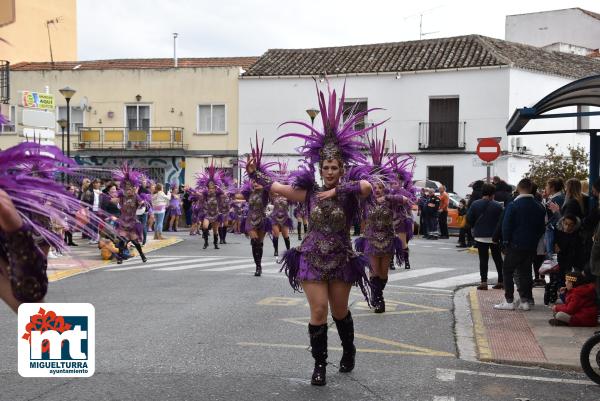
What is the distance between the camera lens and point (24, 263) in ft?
9.88

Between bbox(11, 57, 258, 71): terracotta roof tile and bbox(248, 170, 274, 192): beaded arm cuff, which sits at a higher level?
bbox(11, 57, 258, 71): terracotta roof tile

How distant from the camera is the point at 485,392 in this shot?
5.97 m

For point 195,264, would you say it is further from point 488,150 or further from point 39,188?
point 39,188

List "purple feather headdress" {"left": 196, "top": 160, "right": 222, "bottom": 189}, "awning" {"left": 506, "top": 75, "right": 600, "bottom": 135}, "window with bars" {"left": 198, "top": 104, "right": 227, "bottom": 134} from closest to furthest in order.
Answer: "awning" {"left": 506, "top": 75, "right": 600, "bottom": 135} → "purple feather headdress" {"left": 196, "top": 160, "right": 222, "bottom": 189} → "window with bars" {"left": 198, "top": 104, "right": 227, "bottom": 134}

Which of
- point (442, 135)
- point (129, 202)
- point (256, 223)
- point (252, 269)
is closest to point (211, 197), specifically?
point (129, 202)

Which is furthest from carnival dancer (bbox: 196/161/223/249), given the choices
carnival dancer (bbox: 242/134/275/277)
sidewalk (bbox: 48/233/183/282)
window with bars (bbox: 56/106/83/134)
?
window with bars (bbox: 56/106/83/134)

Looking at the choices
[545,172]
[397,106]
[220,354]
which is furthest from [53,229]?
[397,106]

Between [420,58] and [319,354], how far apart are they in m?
29.6

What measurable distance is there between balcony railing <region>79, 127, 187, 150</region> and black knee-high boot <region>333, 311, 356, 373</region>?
30.7 m

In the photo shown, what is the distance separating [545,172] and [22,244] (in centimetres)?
2095

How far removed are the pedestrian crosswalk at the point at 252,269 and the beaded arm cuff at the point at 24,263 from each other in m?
9.92

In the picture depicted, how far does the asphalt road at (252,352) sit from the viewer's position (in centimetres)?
585

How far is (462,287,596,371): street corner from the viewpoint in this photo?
7084 millimetres

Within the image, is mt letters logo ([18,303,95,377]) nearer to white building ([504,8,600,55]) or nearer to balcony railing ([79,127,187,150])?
balcony railing ([79,127,187,150])
